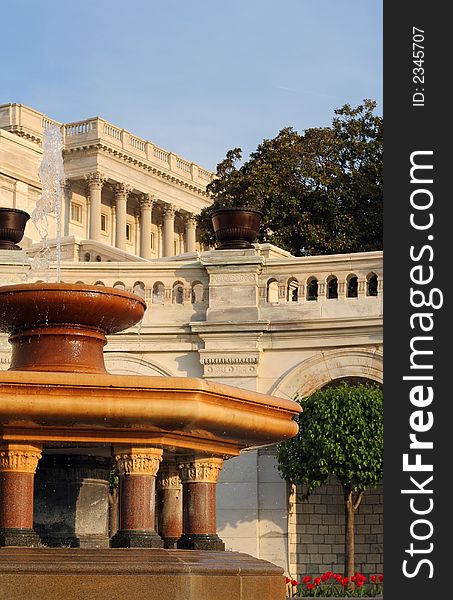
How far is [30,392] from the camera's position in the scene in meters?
13.3

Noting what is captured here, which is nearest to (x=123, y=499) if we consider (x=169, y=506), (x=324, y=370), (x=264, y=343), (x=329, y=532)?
(x=169, y=506)

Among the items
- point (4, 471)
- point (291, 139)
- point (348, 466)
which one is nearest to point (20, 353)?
point (4, 471)

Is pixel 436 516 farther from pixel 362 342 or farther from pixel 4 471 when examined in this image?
pixel 362 342

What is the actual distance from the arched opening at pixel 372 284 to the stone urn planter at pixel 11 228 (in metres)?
6.08

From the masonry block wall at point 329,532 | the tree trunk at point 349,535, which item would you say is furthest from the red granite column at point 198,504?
the masonry block wall at point 329,532

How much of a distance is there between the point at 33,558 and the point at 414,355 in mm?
3919

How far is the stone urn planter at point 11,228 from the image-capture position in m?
25.2

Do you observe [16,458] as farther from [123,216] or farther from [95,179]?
[123,216]

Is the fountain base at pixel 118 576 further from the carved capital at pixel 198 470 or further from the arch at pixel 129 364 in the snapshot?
the arch at pixel 129 364

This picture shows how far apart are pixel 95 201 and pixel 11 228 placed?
60304mm

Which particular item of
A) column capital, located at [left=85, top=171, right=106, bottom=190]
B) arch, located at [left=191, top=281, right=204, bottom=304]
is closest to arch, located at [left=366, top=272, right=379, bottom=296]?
arch, located at [left=191, top=281, right=204, bottom=304]

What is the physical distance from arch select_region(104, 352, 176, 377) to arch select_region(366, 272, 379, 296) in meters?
3.82

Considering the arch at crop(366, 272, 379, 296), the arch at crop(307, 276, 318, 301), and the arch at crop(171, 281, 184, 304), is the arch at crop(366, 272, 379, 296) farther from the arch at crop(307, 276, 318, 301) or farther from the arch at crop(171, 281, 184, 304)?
the arch at crop(171, 281, 184, 304)

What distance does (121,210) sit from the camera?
86688 mm
